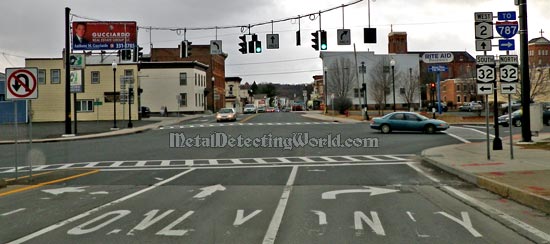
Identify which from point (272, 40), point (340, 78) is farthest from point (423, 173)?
point (340, 78)

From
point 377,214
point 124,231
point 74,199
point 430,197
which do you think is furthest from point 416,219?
point 74,199

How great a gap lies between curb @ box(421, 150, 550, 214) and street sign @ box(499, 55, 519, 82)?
11.9 feet

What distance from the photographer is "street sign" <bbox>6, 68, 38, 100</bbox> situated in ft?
45.7

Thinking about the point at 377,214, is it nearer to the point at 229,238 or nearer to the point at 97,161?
the point at 229,238

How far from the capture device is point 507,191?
10781 mm

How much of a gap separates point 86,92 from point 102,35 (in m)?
8.18

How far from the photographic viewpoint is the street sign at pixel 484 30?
1659cm

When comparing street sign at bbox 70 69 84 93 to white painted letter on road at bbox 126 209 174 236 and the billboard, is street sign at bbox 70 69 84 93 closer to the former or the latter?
the billboard

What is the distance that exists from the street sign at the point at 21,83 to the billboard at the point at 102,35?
43.1m

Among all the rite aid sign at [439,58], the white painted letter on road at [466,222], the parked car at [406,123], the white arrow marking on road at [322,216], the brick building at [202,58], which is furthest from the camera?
the brick building at [202,58]

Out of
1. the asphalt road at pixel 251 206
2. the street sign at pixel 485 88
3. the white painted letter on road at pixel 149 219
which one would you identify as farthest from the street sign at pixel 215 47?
the white painted letter on road at pixel 149 219

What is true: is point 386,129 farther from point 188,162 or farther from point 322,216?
point 322,216

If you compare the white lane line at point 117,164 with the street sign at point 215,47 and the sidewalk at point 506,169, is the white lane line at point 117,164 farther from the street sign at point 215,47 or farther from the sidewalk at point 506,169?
the street sign at point 215,47

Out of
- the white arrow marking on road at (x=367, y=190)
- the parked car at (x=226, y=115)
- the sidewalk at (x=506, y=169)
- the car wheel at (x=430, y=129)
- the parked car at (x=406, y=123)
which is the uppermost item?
the parked car at (x=226, y=115)
